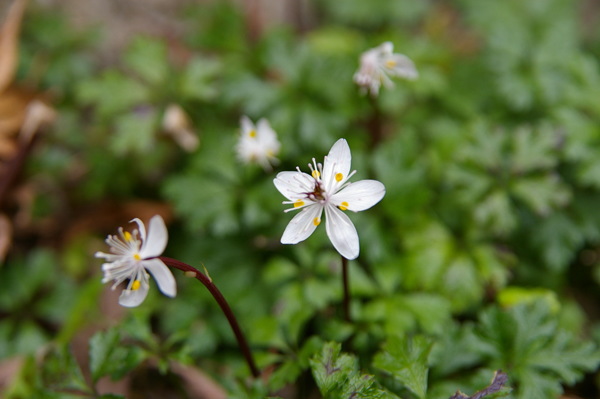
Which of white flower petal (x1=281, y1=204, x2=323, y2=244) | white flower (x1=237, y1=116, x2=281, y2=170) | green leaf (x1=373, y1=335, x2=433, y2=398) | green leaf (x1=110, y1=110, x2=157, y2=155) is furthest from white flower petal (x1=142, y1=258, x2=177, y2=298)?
green leaf (x1=110, y1=110, x2=157, y2=155)

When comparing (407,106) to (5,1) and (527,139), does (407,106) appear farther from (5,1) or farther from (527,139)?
(5,1)

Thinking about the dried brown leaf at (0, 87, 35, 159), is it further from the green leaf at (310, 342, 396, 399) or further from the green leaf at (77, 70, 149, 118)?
the green leaf at (310, 342, 396, 399)

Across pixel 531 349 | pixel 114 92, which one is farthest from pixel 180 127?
pixel 531 349

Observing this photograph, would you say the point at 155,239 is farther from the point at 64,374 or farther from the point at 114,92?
the point at 114,92

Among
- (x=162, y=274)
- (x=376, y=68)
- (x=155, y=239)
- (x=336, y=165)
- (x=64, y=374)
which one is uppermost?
(x=376, y=68)

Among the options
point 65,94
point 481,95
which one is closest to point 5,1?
point 65,94
